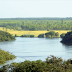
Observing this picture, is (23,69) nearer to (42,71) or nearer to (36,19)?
(42,71)

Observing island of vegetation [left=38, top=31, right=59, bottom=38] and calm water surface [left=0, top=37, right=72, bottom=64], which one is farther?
island of vegetation [left=38, top=31, right=59, bottom=38]

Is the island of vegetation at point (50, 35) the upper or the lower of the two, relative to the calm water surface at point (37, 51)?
Result: lower

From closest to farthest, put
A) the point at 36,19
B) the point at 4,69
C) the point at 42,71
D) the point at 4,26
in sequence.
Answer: the point at 42,71 → the point at 4,69 → the point at 4,26 → the point at 36,19

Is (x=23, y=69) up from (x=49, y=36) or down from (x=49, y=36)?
up

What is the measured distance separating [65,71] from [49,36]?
55.0 m

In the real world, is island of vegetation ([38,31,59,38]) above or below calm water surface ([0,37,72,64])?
below

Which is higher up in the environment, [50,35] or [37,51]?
[37,51]

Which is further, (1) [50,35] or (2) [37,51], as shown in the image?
(1) [50,35]

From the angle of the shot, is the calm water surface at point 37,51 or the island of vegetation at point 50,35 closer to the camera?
the calm water surface at point 37,51

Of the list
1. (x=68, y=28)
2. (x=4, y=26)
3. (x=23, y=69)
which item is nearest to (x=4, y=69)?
(x=23, y=69)

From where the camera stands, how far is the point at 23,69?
8578mm

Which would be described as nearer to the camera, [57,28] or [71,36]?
[71,36]

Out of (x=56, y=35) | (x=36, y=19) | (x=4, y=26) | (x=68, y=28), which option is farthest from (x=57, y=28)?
(x=36, y=19)

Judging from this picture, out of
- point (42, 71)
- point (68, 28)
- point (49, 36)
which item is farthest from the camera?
point (68, 28)
